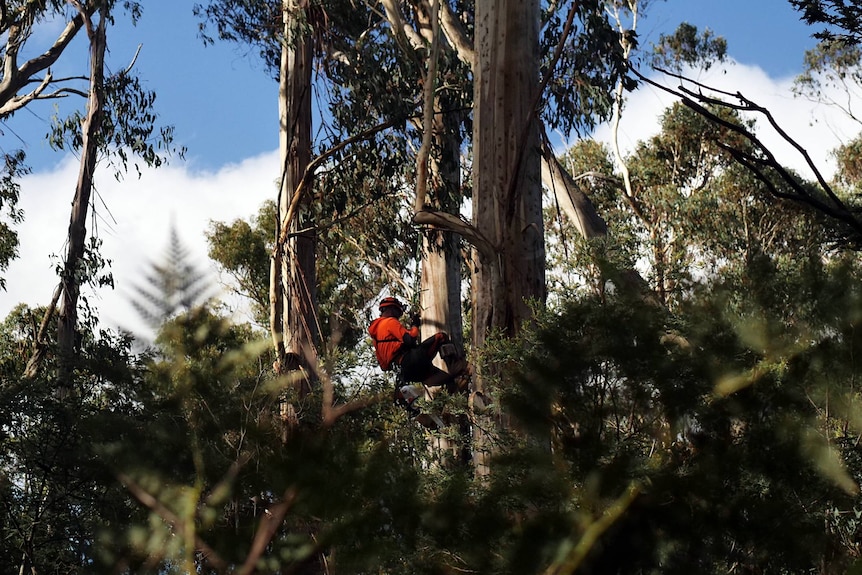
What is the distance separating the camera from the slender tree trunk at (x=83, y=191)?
A: 13.2 meters

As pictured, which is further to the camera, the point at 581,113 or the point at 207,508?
the point at 581,113

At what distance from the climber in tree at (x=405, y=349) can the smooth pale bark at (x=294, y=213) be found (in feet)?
10.0

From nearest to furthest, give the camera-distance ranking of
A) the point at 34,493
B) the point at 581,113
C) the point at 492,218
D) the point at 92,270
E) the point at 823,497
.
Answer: the point at 823,497, the point at 34,493, the point at 492,218, the point at 581,113, the point at 92,270

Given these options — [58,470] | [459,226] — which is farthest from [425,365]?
[58,470]

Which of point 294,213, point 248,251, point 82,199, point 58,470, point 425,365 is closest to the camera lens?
point 58,470

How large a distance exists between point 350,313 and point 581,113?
10.0m

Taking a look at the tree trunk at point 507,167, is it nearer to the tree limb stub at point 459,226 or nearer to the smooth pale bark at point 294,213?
the tree limb stub at point 459,226

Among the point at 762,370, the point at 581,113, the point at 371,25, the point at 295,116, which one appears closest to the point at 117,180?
the point at 295,116

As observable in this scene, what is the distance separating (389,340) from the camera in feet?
28.0

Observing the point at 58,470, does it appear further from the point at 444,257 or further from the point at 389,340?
the point at 444,257

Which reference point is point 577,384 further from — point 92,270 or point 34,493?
point 92,270

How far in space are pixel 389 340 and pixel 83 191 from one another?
22.0 feet

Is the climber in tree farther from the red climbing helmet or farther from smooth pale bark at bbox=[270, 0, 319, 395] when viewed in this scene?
smooth pale bark at bbox=[270, 0, 319, 395]

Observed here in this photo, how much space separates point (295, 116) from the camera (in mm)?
12531
